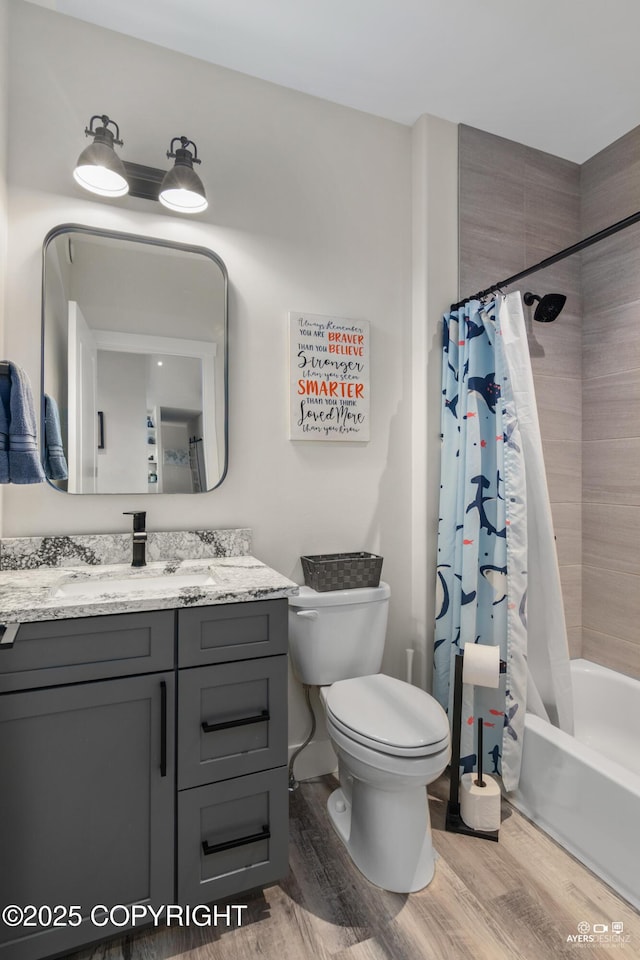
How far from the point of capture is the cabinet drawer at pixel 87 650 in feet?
3.91

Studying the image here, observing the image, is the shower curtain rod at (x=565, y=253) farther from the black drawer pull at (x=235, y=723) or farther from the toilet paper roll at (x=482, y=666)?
the black drawer pull at (x=235, y=723)

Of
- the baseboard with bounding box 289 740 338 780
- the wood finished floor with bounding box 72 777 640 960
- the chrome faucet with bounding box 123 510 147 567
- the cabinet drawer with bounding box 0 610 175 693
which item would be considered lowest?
the wood finished floor with bounding box 72 777 640 960

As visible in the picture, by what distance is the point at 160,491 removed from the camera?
1.85 meters

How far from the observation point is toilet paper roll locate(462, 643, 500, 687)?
1.71 m

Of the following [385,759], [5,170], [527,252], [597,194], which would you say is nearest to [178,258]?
[5,170]

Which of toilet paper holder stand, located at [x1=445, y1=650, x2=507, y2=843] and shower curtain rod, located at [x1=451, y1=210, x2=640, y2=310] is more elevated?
shower curtain rod, located at [x1=451, y1=210, x2=640, y2=310]

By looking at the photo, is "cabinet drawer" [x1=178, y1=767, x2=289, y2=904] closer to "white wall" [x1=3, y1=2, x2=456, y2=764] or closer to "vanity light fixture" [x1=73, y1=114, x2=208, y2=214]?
"white wall" [x1=3, y1=2, x2=456, y2=764]

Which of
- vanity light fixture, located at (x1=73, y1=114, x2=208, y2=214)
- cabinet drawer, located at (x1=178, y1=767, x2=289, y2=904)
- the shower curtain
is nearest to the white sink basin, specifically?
cabinet drawer, located at (x1=178, y1=767, x2=289, y2=904)

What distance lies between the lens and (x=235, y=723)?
1.38 m

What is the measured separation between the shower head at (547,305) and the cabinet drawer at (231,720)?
1871 mm

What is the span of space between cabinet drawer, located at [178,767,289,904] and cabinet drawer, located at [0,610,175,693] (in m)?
0.38

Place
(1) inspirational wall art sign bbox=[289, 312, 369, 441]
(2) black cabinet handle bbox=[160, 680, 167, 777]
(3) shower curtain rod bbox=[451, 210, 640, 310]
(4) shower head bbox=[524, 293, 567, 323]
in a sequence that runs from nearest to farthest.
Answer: (2) black cabinet handle bbox=[160, 680, 167, 777] → (3) shower curtain rod bbox=[451, 210, 640, 310] → (1) inspirational wall art sign bbox=[289, 312, 369, 441] → (4) shower head bbox=[524, 293, 567, 323]

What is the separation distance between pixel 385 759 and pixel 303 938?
0.49 meters

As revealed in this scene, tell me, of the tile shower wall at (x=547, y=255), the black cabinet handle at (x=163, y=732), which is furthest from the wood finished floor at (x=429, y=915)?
the tile shower wall at (x=547, y=255)
